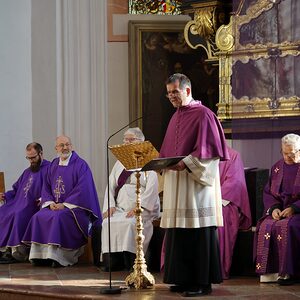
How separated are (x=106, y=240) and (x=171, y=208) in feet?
6.07

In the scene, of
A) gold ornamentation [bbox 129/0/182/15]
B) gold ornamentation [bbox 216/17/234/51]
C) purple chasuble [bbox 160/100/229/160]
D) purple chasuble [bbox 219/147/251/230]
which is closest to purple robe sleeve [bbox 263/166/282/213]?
purple chasuble [bbox 219/147/251/230]

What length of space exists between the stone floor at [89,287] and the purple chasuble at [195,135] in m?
1.15

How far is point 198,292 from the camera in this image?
27.0 ft

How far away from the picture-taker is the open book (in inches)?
313

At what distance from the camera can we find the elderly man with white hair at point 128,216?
9906 millimetres

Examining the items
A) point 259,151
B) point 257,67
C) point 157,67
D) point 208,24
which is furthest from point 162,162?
point 157,67

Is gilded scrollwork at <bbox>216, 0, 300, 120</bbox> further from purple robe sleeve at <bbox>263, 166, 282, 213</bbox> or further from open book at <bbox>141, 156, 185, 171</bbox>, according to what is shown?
open book at <bbox>141, 156, 185, 171</bbox>

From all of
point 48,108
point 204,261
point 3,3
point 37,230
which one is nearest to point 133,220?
Answer: point 37,230

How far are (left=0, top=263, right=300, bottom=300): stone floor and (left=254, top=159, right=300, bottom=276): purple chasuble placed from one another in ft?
0.62

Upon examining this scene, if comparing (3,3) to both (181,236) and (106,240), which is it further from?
(181,236)

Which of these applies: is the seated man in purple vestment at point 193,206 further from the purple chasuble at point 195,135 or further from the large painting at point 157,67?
the large painting at point 157,67

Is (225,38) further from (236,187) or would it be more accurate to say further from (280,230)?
(280,230)

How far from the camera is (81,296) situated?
8281mm

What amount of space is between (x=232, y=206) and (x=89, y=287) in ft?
5.26
